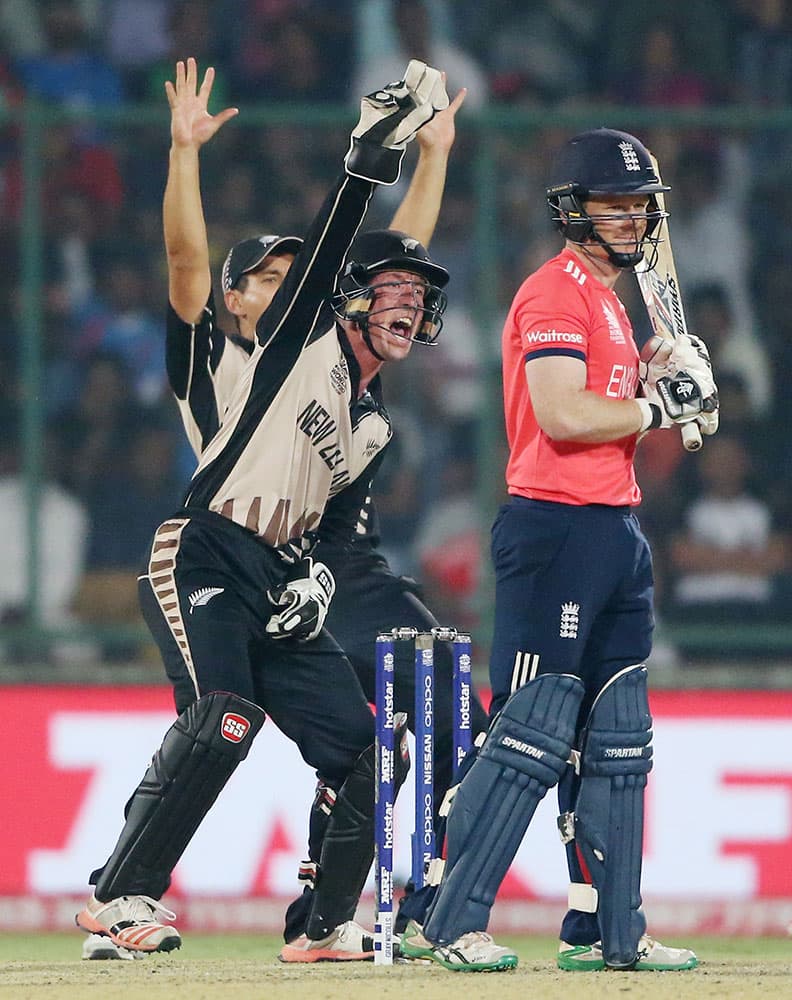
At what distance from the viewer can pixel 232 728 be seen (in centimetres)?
505

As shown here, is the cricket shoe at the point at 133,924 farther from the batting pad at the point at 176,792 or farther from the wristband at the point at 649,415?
the wristband at the point at 649,415

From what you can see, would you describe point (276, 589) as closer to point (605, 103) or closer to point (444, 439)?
point (444, 439)

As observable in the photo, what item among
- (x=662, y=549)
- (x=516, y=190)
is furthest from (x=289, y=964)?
(x=516, y=190)

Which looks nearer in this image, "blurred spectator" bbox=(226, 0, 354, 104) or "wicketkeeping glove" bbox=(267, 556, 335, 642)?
"wicketkeeping glove" bbox=(267, 556, 335, 642)

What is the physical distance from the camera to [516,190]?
8.24 meters

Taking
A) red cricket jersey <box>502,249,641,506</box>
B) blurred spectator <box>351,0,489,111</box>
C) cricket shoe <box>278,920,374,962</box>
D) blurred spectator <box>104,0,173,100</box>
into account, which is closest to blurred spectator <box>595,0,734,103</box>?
blurred spectator <box>351,0,489,111</box>

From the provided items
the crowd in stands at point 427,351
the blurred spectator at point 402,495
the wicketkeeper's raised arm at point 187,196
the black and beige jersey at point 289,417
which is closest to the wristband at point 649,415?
the black and beige jersey at point 289,417

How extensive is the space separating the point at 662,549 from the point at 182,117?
3.44 meters

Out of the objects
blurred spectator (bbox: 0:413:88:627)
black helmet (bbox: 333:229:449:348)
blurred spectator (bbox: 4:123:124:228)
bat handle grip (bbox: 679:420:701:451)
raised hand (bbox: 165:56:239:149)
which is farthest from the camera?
blurred spectator (bbox: 4:123:124:228)

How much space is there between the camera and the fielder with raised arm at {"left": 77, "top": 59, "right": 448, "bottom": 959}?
5.09 metres

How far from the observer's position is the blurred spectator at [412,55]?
9945mm

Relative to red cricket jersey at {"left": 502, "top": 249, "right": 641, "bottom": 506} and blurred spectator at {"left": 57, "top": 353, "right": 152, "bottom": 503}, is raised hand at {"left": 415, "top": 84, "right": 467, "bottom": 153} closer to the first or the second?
red cricket jersey at {"left": 502, "top": 249, "right": 641, "bottom": 506}

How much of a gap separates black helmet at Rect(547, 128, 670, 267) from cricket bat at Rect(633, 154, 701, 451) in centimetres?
8

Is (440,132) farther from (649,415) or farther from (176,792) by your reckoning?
(176,792)
